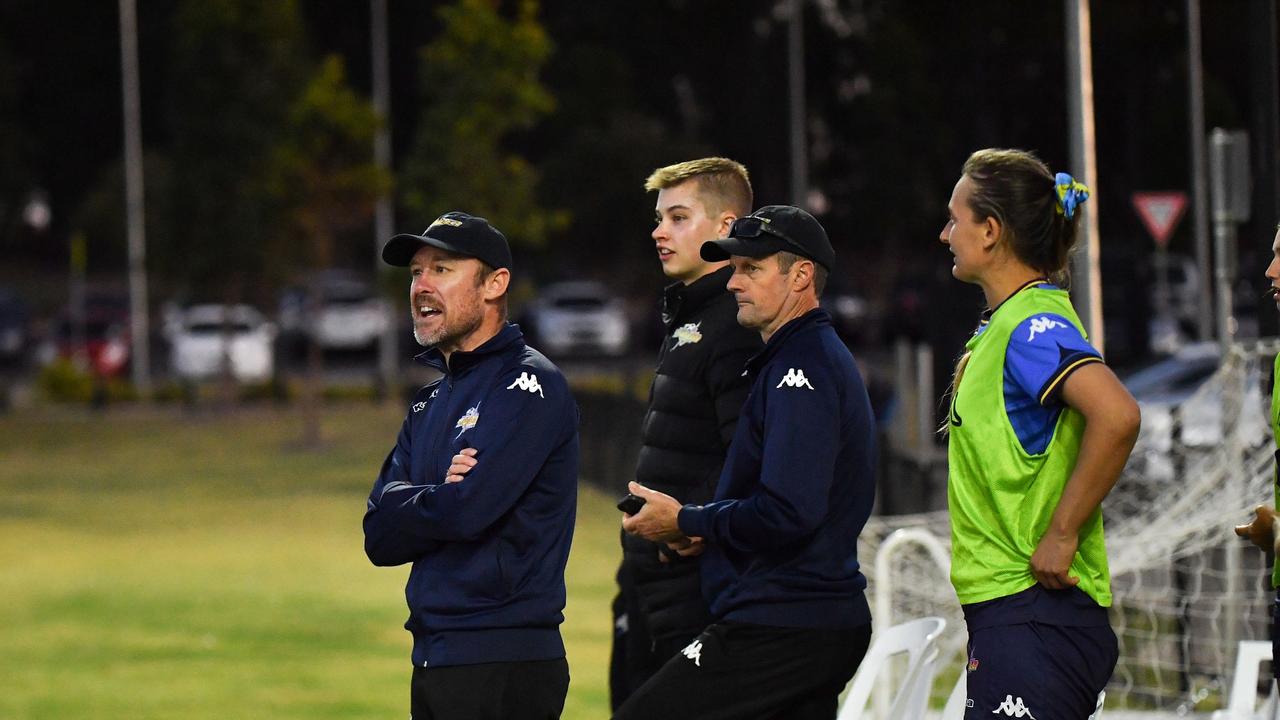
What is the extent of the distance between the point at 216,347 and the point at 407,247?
119 ft

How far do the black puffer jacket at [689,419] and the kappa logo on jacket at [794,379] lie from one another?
0.70 metres

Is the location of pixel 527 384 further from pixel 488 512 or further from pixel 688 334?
pixel 688 334

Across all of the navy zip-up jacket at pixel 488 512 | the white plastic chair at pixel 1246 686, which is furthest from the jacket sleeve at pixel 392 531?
the white plastic chair at pixel 1246 686

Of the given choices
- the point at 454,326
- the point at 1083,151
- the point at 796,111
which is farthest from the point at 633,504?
the point at 796,111

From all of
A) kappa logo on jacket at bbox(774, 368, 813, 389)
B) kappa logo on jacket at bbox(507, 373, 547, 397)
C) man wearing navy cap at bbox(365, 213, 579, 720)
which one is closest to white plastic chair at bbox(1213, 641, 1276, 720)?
kappa logo on jacket at bbox(774, 368, 813, 389)

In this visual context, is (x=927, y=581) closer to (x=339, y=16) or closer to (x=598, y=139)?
(x=598, y=139)

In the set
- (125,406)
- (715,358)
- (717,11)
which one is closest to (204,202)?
(125,406)

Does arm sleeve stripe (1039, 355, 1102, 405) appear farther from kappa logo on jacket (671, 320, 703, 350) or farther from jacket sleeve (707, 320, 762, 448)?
kappa logo on jacket (671, 320, 703, 350)

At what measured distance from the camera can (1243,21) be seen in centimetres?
3912

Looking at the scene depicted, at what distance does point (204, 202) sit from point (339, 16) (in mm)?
27174

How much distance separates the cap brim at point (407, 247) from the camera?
179 inches

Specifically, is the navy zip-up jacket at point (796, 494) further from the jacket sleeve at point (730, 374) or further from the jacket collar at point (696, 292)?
the jacket collar at point (696, 292)

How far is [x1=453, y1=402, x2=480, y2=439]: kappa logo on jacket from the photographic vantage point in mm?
4477

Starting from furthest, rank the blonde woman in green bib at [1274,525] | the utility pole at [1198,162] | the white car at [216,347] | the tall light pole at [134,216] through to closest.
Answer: the white car at [216,347]
the tall light pole at [134,216]
the utility pole at [1198,162]
the blonde woman in green bib at [1274,525]
